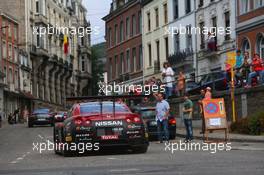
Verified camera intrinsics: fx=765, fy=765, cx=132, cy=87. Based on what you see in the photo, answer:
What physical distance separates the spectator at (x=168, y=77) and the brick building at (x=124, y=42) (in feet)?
85.4

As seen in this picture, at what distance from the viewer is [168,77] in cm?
3953

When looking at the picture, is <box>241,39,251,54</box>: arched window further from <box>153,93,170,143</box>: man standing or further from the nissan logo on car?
the nissan logo on car

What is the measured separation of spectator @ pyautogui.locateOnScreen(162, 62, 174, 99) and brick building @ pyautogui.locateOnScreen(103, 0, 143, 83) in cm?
2603

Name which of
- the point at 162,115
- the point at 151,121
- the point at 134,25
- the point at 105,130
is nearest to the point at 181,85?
the point at 151,121

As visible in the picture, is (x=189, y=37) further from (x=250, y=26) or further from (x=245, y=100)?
(x=245, y=100)

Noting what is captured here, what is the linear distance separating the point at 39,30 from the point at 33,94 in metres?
7.84

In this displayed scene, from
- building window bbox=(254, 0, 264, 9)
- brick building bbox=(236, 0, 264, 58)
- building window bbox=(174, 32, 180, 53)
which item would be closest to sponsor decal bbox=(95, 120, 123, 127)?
brick building bbox=(236, 0, 264, 58)

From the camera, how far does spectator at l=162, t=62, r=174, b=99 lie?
39.0 metres

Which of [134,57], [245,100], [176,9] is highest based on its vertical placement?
[176,9]

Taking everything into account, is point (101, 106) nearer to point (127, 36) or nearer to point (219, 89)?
point (219, 89)

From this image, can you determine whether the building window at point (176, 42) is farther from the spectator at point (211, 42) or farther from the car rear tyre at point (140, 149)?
the car rear tyre at point (140, 149)

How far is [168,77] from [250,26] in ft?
25.5

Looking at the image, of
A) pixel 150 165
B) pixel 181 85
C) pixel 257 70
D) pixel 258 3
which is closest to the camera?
pixel 150 165

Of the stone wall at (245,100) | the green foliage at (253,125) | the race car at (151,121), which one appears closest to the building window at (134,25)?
the stone wall at (245,100)
